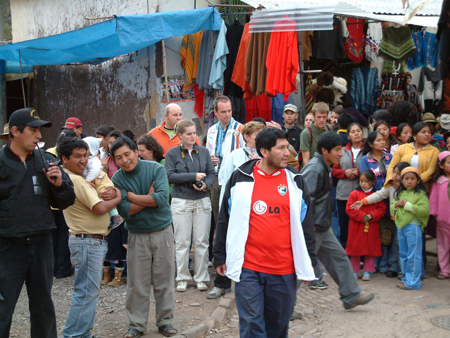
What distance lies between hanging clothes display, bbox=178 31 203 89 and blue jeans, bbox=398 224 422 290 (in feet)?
17.0

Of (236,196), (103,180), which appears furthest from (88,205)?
(236,196)

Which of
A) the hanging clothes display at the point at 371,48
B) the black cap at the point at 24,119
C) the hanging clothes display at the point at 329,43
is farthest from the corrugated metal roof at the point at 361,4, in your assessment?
the black cap at the point at 24,119

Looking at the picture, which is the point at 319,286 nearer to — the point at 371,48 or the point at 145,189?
the point at 145,189

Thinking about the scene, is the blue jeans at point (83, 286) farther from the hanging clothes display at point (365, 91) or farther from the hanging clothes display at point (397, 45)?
the hanging clothes display at point (397, 45)

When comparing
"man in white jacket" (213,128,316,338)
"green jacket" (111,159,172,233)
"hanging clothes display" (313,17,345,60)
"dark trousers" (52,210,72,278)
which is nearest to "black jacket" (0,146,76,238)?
"green jacket" (111,159,172,233)

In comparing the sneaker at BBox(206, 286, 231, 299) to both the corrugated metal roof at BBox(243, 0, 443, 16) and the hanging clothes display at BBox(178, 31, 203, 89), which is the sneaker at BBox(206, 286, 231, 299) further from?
the corrugated metal roof at BBox(243, 0, 443, 16)

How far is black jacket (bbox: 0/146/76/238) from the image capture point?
3.69m

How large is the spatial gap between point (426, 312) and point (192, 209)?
3155 mm

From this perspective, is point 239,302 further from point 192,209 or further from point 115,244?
point 115,244

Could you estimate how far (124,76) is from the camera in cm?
1056

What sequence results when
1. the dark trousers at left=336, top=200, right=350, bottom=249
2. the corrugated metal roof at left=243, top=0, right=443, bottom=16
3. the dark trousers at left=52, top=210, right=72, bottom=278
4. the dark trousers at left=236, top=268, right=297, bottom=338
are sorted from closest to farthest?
the dark trousers at left=236, top=268, right=297, bottom=338
the dark trousers at left=52, top=210, right=72, bottom=278
the dark trousers at left=336, top=200, right=350, bottom=249
the corrugated metal roof at left=243, top=0, right=443, bottom=16

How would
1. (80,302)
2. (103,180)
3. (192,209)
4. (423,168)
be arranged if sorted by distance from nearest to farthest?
(80,302)
(103,180)
(192,209)
(423,168)

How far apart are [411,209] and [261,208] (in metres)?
3.39

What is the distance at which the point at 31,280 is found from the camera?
393cm
